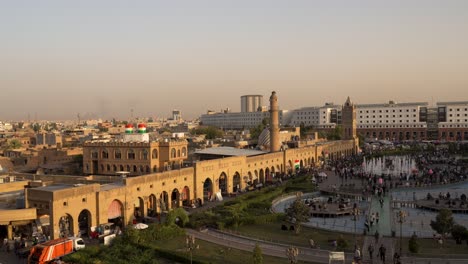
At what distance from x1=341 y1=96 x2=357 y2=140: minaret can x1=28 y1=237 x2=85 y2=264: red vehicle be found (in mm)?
78269

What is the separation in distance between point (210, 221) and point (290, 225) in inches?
215

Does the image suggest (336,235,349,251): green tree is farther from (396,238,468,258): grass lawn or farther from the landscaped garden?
(396,238,468,258): grass lawn

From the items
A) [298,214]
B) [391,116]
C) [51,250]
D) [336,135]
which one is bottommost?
[51,250]

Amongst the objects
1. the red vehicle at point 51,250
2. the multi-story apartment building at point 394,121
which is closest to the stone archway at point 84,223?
the red vehicle at point 51,250

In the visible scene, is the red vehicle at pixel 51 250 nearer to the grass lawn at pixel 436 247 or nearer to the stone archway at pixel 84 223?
the stone archway at pixel 84 223

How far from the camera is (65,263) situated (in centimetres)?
2236

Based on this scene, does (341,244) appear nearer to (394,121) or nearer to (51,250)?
(51,250)

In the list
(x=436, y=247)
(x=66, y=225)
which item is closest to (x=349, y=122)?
(x=436, y=247)

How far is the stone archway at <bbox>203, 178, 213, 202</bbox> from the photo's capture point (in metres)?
44.0

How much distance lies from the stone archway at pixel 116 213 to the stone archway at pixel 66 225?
332 cm

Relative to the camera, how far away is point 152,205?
119 ft

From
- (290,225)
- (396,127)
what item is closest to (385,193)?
(290,225)

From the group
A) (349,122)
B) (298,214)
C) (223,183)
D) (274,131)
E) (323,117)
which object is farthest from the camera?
(323,117)

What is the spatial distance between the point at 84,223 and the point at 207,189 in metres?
15.8
